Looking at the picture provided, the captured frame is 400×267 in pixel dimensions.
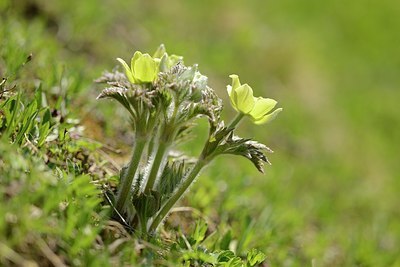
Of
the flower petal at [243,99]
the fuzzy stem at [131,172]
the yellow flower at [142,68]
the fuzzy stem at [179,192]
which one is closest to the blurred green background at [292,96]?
the fuzzy stem at [179,192]

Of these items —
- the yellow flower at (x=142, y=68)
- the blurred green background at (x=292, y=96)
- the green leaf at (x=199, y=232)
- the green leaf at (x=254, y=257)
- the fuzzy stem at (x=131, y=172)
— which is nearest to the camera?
the yellow flower at (x=142, y=68)

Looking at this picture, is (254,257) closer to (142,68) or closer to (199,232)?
(199,232)

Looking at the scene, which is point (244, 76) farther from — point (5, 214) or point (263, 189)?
point (5, 214)

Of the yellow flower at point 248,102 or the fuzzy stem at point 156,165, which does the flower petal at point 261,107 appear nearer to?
the yellow flower at point 248,102

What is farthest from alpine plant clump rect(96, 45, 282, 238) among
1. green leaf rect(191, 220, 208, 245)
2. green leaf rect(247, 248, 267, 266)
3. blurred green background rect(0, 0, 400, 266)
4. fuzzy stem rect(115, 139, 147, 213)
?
blurred green background rect(0, 0, 400, 266)

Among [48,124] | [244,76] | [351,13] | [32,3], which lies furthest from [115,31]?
[351,13]

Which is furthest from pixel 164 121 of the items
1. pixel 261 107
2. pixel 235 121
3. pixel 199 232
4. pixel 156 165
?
pixel 199 232

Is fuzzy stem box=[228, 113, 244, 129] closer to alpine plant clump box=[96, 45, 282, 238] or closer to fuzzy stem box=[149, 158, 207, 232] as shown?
alpine plant clump box=[96, 45, 282, 238]
